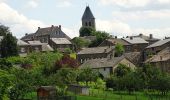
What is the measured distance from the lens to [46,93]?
238 ft

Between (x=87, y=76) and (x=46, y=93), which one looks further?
(x=87, y=76)

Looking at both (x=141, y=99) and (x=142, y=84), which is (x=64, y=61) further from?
(x=141, y=99)

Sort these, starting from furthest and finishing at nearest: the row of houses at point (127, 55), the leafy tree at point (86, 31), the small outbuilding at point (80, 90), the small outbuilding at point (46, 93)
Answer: the leafy tree at point (86, 31)
the row of houses at point (127, 55)
the small outbuilding at point (80, 90)
the small outbuilding at point (46, 93)

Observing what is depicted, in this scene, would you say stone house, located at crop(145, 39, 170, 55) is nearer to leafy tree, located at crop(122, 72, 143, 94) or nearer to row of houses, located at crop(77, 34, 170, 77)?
row of houses, located at crop(77, 34, 170, 77)

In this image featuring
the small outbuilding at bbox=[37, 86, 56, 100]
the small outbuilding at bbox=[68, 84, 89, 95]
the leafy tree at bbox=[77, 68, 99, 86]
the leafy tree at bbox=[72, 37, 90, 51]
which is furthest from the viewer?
the leafy tree at bbox=[72, 37, 90, 51]

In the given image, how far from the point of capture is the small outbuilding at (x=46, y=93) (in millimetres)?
70906

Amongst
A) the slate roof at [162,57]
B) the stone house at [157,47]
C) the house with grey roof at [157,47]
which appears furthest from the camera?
the stone house at [157,47]

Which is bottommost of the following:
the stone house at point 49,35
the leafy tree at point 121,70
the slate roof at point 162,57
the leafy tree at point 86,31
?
the leafy tree at point 121,70

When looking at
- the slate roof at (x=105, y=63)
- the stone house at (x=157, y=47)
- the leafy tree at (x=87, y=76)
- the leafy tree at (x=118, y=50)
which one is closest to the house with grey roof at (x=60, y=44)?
the leafy tree at (x=118, y=50)

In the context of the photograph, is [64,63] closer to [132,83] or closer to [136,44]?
[132,83]

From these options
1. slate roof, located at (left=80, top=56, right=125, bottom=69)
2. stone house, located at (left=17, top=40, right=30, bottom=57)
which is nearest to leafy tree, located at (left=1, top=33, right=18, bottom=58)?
slate roof, located at (left=80, top=56, right=125, bottom=69)

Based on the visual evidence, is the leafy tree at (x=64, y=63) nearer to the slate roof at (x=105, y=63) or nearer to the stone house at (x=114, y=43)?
the slate roof at (x=105, y=63)

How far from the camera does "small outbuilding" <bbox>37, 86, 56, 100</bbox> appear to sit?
70.9 meters

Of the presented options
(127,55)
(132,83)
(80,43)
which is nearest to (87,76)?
(132,83)
